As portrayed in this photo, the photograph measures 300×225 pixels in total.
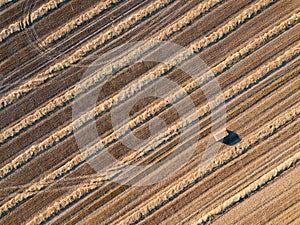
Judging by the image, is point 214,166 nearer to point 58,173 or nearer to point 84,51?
point 58,173

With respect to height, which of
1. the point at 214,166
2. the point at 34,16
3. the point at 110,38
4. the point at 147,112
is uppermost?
the point at 34,16

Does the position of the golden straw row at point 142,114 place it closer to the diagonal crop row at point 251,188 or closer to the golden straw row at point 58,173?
the golden straw row at point 58,173

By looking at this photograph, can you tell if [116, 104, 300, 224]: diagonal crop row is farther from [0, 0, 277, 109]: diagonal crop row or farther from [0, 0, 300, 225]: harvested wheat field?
[0, 0, 277, 109]: diagonal crop row

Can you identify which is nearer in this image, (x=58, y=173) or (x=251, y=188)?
(x=251, y=188)

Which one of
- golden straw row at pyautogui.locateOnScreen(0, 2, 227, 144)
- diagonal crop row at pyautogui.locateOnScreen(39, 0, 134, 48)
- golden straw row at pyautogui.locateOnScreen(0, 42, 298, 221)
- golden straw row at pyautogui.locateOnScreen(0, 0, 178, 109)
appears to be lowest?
golden straw row at pyautogui.locateOnScreen(0, 42, 298, 221)

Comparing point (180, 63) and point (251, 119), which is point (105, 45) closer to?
point (180, 63)

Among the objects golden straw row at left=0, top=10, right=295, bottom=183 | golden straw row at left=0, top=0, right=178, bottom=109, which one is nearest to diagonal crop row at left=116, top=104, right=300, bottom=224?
golden straw row at left=0, top=10, right=295, bottom=183

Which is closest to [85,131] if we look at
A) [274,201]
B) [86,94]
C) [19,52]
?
[86,94]

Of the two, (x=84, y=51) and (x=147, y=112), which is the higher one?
(x=84, y=51)

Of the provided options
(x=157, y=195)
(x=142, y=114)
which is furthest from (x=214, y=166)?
(x=142, y=114)

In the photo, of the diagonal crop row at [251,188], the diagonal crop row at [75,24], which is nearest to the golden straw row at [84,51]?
the diagonal crop row at [75,24]
